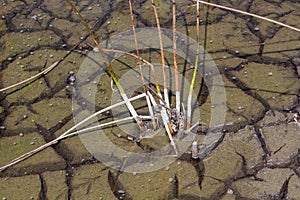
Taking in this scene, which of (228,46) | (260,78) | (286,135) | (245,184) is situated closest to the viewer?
(245,184)

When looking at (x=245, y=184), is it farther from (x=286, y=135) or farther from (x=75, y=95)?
(x=75, y=95)

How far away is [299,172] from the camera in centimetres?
233

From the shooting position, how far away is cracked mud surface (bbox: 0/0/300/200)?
7.72 ft

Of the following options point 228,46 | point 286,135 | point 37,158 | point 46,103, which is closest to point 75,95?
point 46,103

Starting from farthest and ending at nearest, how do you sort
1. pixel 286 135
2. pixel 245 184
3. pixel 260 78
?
pixel 260 78 < pixel 286 135 < pixel 245 184

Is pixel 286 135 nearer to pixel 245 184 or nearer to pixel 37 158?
pixel 245 184

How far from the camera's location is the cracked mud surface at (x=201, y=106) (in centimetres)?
235

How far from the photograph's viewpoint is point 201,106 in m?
2.70

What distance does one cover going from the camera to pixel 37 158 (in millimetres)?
2553

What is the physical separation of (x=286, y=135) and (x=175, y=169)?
618 mm

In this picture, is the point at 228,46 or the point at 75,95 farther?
the point at 228,46

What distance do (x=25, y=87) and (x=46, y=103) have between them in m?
0.23

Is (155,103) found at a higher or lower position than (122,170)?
higher

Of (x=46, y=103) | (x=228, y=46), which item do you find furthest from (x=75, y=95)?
(x=228, y=46)
